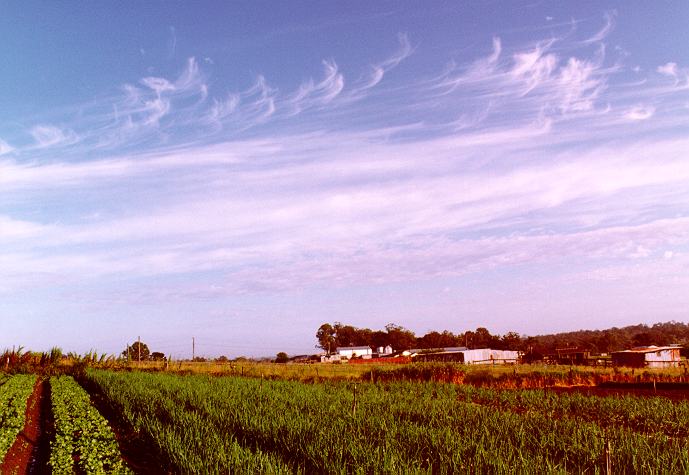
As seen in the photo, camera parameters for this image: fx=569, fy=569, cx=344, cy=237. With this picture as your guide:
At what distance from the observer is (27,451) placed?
11.8m

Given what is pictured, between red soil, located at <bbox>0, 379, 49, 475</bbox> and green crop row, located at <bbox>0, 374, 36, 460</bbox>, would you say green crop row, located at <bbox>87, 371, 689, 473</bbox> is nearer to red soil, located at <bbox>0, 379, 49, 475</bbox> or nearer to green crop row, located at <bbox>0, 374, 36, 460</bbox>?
red soil, located at <bbox>0, 379, 49, 475</bbox>

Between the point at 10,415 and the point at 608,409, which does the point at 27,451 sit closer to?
the point at 10,415

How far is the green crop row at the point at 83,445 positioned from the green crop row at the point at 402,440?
29.6 inches

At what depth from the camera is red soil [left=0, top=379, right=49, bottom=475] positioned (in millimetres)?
10135

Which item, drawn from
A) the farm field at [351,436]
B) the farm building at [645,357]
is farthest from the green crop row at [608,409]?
the farm building at [645,357]

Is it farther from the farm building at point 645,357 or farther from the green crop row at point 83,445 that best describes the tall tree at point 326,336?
the green crop row at point 83,445

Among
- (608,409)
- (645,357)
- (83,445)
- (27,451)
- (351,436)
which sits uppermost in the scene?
(351,436)

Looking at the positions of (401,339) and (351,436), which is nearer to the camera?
(351,436)

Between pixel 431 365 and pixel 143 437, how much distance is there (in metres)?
21.5

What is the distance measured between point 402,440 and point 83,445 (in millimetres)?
6149

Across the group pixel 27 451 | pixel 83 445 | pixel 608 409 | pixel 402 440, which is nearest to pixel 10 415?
pixel 27 451

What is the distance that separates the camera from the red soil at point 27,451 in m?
10.1

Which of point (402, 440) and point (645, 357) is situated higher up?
point (402, 440)

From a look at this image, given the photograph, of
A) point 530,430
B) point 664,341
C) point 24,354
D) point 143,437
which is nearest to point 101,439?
point 143,437
